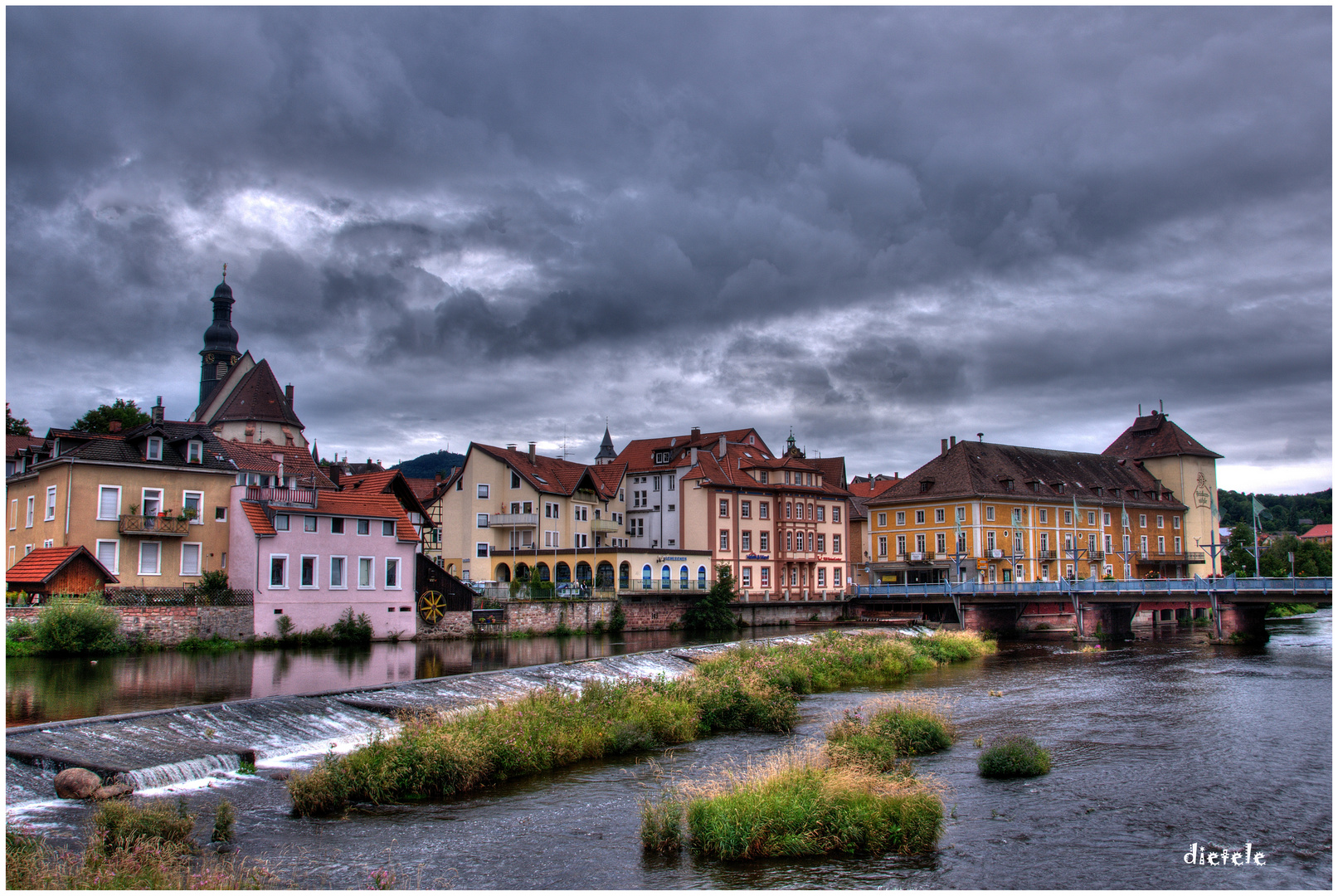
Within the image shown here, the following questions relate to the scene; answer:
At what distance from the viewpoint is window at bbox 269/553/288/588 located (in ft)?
146

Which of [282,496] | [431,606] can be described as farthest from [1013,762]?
[431,606]

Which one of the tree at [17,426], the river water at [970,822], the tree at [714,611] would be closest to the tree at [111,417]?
the tree at [17,426]

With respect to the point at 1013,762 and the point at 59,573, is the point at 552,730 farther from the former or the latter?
the point at 59,573

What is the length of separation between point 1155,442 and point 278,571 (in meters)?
84.6

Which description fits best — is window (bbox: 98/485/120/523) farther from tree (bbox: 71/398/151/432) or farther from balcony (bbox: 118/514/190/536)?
tree (bbox: 71/398/151/432)

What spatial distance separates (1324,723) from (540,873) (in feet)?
72.6

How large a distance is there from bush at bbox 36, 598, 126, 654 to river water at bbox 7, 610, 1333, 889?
70.9ft

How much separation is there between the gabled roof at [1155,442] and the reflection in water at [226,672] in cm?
6898

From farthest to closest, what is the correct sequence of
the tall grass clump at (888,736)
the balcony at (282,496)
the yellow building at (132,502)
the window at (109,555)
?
the balcony at (282,496)
the window at (109,555)
the yellow building at (132,502)
the tall grass clump at (888,736)

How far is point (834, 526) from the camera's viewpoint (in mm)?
86000

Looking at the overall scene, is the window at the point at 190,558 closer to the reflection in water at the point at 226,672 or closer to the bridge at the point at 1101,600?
the reflection in water at the point at 226,672

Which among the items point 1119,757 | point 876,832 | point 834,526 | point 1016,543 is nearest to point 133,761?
point 876,832

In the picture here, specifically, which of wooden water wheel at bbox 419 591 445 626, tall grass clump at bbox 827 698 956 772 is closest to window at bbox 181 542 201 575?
wooden water wheel at bbox 419 591 445 626

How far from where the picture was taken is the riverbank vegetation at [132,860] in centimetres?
1034
